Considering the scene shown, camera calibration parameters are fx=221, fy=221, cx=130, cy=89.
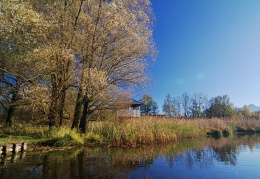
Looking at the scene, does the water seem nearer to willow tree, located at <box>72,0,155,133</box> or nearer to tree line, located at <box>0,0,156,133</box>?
tree line, located at <box>0,0,156,133</box>

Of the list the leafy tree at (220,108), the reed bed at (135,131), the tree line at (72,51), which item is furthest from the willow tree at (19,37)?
the leafy tree at (220,108)

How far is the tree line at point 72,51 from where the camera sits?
12.4 metres

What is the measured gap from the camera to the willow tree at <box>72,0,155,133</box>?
576 inches

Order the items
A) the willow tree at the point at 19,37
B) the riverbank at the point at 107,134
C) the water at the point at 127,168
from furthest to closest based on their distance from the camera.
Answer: the riverbank at the point at 107,134
the willow tree at the point at 19,37
the water at the point at 127,168

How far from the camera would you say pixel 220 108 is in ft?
201

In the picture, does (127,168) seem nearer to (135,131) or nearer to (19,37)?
(135,131)

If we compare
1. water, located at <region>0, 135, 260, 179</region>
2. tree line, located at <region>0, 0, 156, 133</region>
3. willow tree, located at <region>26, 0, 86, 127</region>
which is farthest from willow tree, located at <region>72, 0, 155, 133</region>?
water, located at <region>0, 135, 260, 179</region>

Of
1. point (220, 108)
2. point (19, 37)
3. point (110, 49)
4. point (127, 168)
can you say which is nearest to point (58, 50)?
point (19, 37)

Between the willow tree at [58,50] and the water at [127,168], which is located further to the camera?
the willow tree at [58,50]

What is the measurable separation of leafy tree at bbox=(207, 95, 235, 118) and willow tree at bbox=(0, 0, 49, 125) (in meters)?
53.0

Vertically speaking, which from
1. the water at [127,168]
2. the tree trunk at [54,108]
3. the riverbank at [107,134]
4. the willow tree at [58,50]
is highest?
the willow tree at [58,50]

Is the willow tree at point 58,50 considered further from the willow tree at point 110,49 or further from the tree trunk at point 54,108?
the willow tree at point 110,49

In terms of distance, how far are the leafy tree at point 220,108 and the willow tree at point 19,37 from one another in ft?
174

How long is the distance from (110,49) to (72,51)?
126 inches
